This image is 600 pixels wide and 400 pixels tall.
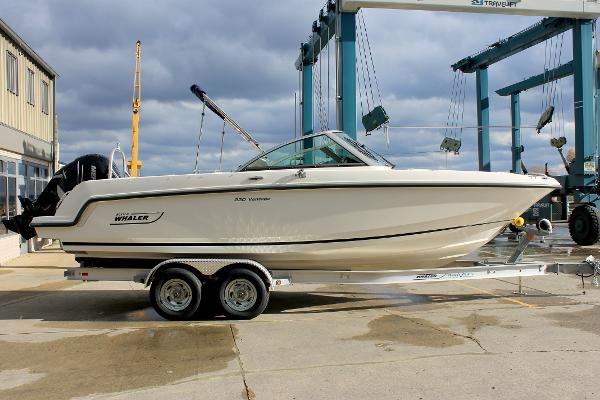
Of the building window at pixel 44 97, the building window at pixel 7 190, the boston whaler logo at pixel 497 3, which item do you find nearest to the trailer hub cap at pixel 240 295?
the building window at pixel 7 190

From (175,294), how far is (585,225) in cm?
1148

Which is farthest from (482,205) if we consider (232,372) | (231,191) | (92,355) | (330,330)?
(92,355)

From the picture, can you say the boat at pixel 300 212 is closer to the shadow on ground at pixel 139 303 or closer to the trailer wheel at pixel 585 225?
the shadow on ground at pixel 139 303

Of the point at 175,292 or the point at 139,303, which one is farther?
the point at 139,303

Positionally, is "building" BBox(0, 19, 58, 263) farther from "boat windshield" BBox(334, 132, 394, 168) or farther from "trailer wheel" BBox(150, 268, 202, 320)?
"boat windshield" BBox(334, 132, 394, 168)

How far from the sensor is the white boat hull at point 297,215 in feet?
19.4

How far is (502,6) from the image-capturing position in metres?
15.2

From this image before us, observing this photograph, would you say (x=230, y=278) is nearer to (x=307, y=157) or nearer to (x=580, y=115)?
(x=307, y=157)

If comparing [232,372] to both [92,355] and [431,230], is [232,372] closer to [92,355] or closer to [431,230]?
[92,355]

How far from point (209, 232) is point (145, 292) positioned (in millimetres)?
2618

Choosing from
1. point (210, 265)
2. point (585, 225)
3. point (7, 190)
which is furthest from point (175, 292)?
point (585, 225)

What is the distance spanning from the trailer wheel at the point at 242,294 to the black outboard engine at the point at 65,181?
7.27 ft

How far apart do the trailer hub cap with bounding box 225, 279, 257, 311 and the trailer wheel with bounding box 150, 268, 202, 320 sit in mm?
330

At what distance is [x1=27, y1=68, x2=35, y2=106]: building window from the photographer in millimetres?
14845
